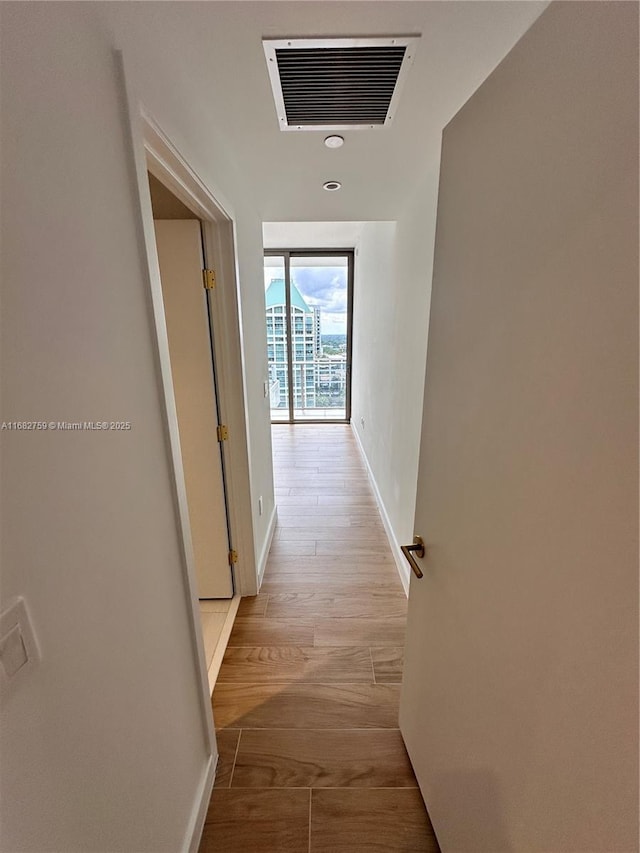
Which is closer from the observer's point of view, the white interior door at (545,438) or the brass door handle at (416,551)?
the white interior door at (545,438)

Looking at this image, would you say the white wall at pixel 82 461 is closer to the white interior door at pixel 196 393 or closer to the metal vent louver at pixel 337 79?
the metal vent louver at pixel 337 79

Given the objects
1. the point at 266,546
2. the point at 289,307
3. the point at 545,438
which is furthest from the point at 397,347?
the point at 289,307

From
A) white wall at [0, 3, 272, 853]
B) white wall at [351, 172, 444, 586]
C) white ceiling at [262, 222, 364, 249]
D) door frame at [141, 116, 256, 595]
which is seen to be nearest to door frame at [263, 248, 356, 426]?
white ceiling at [262, 222, 364, 249]

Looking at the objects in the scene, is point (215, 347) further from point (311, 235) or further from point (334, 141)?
point (311, 235)

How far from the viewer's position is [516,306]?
608mm

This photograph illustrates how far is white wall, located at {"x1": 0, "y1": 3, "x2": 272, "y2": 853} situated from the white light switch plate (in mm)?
21

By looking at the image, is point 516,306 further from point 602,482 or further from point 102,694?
point 102,694

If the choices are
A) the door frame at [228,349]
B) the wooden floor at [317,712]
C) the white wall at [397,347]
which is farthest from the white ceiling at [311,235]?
the wooden floor at [317,712]

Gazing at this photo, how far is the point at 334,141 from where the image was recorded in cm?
133

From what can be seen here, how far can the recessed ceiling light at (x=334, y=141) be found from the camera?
1.31 metres

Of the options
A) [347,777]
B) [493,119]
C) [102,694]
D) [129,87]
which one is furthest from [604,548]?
[347,777]

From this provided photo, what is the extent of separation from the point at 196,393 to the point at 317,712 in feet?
5.09

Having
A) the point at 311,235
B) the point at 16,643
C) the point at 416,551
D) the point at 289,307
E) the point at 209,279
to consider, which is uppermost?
the point at 311,235

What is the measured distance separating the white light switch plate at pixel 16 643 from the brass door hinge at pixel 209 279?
1462 mm
